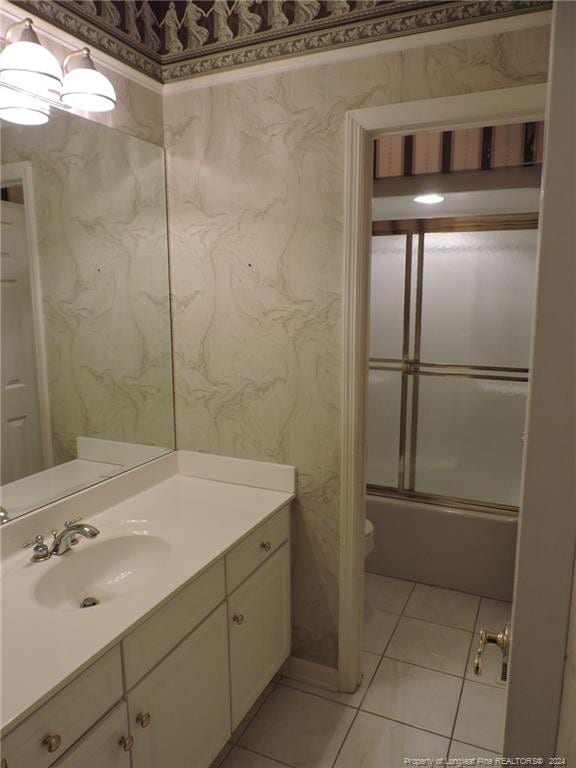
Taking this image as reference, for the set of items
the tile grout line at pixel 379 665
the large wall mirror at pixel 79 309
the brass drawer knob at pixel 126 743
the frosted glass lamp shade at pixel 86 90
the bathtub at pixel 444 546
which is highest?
the frosted glass lamp shade at pixel 86 90

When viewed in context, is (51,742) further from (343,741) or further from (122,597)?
(343,741)

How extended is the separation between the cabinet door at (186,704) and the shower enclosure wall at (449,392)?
1.51 m

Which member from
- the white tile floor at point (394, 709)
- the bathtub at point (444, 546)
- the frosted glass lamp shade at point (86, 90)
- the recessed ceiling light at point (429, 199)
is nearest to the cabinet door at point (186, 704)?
the white tile floor at point (394, 709)

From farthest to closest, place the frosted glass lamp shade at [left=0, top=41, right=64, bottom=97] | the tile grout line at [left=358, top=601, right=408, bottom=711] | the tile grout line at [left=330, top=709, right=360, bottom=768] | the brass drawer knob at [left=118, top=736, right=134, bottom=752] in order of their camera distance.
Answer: the tile grout line at [left=358, top=601, right=408, bottom=711]
the tile grout line at [left=330, top=709, right=360, bottom=768]
the frosted glass lamp shade at [left=0, top=41, right=64, bottom=97]
the brass drawer knob at [left=118, top=736, right=134, bottom=752]

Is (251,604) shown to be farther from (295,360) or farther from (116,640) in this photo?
(295,360)

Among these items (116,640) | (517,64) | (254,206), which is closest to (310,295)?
(254,206)

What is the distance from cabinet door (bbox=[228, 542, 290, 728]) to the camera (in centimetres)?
162

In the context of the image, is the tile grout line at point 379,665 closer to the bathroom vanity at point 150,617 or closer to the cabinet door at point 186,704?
the bathroom vanity at point 150,617

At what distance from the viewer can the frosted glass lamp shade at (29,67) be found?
1.33 meters

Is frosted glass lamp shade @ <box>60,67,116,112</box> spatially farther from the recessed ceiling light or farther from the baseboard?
the baseboard

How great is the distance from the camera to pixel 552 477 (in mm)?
605

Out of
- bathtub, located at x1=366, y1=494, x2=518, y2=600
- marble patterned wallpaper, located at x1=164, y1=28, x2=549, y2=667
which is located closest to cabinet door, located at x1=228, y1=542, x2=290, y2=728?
marble patterned wallpaper, located at x1=164, y1=28, x2=549, y2=667

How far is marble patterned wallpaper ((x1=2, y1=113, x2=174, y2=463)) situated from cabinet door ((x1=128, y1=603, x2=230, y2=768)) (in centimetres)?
74

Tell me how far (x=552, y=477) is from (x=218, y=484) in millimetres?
1572
